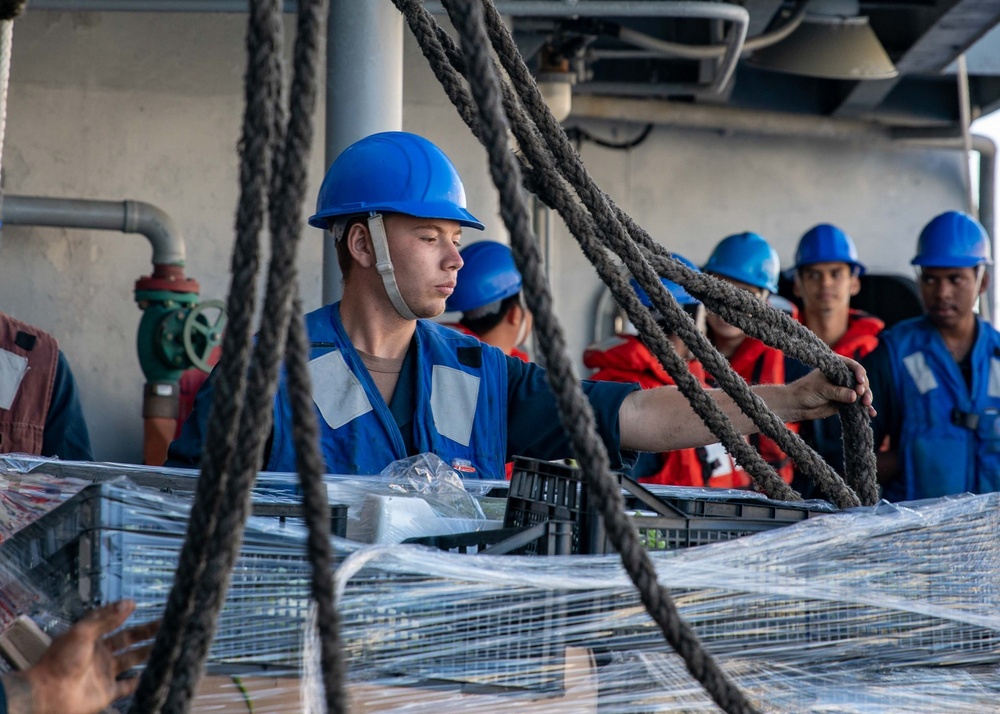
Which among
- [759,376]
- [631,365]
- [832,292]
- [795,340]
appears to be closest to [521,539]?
[795,340]

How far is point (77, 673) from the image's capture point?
1202mm

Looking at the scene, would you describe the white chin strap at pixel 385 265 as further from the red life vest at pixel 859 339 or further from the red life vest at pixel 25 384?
the red life vest at pixel 859 339

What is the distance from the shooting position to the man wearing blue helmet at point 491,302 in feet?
13.1

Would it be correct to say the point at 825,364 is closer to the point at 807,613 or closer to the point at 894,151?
the point at 807,613

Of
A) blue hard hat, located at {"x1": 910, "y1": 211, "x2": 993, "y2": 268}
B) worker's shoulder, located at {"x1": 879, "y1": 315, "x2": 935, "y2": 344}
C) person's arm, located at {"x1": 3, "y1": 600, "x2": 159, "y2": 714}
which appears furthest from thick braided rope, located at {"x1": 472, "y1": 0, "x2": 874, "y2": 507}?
blue hard hat, located at {"x1": 910, "y1": 211, "x2": 993, "y2": 268}

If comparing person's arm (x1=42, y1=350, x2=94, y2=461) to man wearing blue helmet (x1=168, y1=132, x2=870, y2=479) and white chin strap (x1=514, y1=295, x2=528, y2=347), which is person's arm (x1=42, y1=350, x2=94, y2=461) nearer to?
man wearing blue helmet (x1=168, y1=132, x2=870, y2=479)

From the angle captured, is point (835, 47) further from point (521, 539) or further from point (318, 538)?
point (318, 538)

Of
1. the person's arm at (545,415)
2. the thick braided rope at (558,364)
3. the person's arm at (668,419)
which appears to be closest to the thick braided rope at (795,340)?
the person's arm at (668,419)

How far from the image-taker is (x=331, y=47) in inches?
135

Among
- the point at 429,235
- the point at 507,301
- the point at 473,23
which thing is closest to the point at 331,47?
the point at 507,301

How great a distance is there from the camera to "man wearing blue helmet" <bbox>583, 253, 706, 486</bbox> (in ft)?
11.6

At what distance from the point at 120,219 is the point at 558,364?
365cm

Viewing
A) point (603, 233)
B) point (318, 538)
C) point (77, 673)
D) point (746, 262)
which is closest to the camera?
point (318, 538)

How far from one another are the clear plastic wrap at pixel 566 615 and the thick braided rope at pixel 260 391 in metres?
0.15
